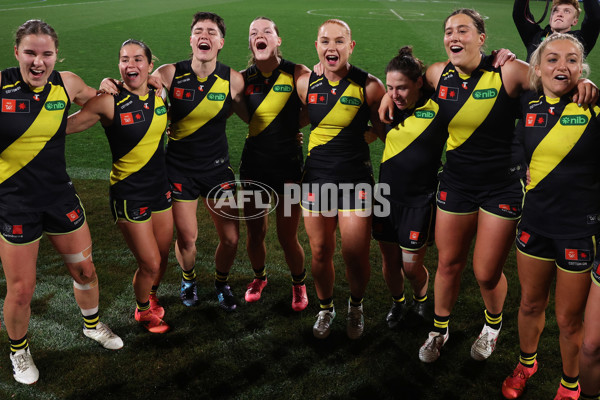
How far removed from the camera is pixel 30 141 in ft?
10.9

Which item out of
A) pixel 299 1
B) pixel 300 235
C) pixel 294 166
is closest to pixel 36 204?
pixel 294 166

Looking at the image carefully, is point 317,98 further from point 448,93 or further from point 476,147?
point 476,147

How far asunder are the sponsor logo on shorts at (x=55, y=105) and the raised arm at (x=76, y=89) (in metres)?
0.11

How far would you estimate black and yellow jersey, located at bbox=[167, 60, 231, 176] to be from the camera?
13.3ft

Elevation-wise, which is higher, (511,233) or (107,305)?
(511,233)

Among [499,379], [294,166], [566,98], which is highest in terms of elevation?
[566,98]

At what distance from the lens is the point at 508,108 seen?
10.9 feet

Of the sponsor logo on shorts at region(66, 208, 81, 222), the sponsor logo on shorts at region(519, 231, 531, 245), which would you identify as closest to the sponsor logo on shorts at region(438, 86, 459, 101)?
the sponsor logo on shorts at region(519, 231, 531, 245)

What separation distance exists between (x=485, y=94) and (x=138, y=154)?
2.36 m

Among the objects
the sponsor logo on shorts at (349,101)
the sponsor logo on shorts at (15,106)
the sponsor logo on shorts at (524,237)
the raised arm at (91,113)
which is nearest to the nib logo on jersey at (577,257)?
the sponsor logo on shorts at (524,237)

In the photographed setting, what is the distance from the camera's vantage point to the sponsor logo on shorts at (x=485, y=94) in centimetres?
332

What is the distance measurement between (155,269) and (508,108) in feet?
8.92

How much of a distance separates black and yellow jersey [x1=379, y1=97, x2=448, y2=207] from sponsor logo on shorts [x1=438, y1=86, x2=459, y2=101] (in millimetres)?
100

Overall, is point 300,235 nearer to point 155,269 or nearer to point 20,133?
point 155,269
